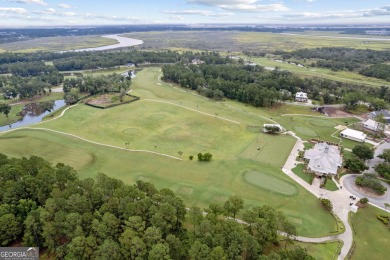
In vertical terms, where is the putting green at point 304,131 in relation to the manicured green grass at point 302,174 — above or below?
above

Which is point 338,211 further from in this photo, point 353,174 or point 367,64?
point 367,64

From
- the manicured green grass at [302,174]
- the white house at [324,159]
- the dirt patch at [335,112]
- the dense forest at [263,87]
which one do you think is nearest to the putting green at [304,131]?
the white house at [324,159]

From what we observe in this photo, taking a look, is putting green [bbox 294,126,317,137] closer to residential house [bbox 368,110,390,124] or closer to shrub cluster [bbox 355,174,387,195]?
residential house [bbox 368,110,390,124]

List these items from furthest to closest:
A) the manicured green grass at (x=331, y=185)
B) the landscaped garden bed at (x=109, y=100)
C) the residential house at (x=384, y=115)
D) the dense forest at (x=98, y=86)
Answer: the dense forest at (x=98, y=86), the landscaped garden bed at (x=109, y=100), the residential house at (x=384, y=115), the manicured green grass at (x=331, y=185)

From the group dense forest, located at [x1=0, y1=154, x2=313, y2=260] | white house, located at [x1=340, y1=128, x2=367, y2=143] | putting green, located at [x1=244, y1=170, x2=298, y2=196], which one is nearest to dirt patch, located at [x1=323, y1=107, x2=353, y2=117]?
white house, located at [x1=340, y1=128, x2=367, y2=143]

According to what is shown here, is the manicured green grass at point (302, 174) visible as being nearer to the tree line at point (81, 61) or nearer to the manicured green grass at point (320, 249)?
the manicured green grass at point (320, 249)

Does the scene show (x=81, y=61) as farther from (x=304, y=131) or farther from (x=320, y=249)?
(x=320, y=249)

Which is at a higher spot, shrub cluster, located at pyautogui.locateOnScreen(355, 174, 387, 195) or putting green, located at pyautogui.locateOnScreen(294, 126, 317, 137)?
shrub cluster, located at pyautogui.locateOnScreen(355, 174, 387, 195)
